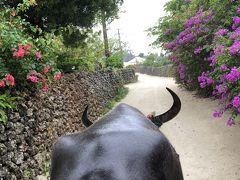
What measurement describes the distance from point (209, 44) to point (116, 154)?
9.16 m

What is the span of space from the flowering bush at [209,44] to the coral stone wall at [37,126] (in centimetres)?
278

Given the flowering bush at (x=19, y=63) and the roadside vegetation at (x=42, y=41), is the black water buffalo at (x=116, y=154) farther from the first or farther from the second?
the flowering bush at (x=19, y=63)

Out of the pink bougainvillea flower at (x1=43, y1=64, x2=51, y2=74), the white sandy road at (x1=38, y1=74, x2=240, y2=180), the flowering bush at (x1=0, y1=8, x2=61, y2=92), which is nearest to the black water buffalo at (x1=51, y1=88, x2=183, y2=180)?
the flowering bush at (x1=0, y1=8, x2=61, y2=92)

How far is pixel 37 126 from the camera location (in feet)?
19.0

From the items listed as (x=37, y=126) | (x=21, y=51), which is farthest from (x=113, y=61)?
(x=21, y=51)

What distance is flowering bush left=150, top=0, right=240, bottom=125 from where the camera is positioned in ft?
19.5

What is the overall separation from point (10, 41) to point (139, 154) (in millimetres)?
4022

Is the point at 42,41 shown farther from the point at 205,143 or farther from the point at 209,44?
the point at 209,44

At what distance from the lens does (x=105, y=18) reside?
33.5ft

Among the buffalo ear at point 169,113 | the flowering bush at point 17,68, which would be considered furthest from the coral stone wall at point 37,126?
the buffalo ear at point 169,113

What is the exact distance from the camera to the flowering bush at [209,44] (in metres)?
5.96

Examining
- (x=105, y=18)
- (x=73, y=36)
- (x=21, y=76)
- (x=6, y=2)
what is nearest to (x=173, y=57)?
(x=105, y=18)

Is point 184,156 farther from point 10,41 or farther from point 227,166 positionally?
point 10,41

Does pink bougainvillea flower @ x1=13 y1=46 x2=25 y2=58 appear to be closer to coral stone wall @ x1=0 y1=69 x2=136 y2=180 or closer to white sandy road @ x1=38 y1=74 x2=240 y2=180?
coral stone wall @ x1=0 y1=69 x2=136 y2=180
